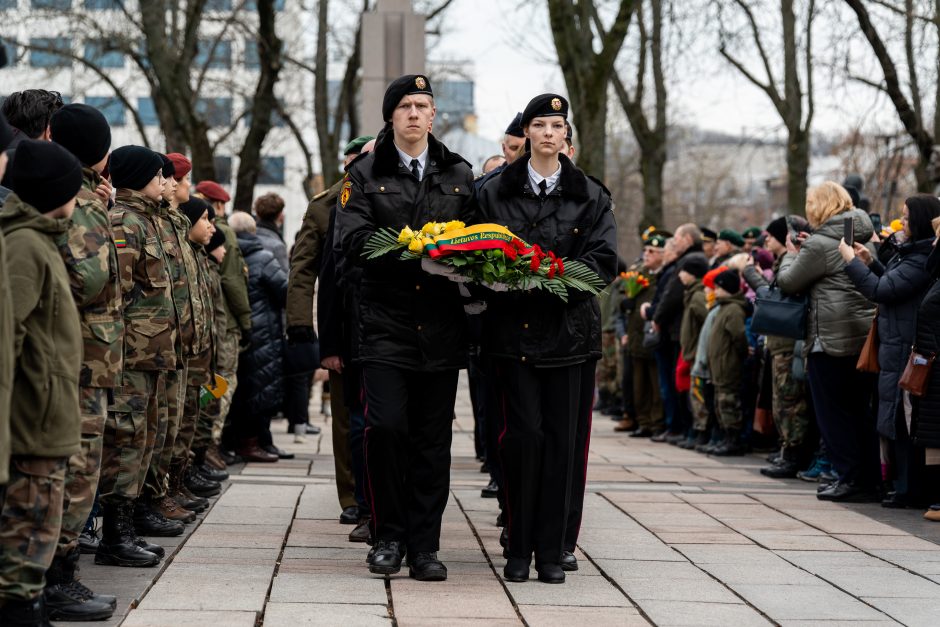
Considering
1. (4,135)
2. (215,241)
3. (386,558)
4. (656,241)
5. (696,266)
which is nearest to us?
(4,135)

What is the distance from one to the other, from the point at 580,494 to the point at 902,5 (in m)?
13.3

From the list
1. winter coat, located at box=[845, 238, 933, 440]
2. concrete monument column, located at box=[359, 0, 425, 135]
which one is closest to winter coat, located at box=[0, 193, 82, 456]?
winter coat, located at box=[845, 238, 933, 440]

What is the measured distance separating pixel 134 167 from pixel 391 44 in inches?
201

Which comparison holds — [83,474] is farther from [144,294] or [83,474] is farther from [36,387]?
[144,294]

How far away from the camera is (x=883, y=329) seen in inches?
371

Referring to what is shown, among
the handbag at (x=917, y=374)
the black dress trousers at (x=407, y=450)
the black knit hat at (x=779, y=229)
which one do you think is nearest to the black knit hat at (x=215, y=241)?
the black dress trousers at (x=407, y=450)

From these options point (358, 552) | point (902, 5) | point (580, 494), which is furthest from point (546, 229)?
point (902, 5)

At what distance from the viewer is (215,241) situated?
404 inches

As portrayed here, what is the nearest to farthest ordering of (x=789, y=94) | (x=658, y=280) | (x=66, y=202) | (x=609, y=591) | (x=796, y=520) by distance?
(x=66, y=202)
(x=609, y=591)
(x=796, y=520)
(x=658, y=280)
(x=789, y=94)

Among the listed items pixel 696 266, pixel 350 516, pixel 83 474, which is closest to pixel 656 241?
pixel 696 266

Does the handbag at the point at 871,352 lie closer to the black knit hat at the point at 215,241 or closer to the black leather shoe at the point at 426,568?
the black leather shoe at the point at 426,568

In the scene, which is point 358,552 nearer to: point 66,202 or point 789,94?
point 66,202

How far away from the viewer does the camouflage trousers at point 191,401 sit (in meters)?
8.22

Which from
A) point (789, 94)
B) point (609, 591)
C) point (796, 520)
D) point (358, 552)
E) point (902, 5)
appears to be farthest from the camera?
point (789, 94)
